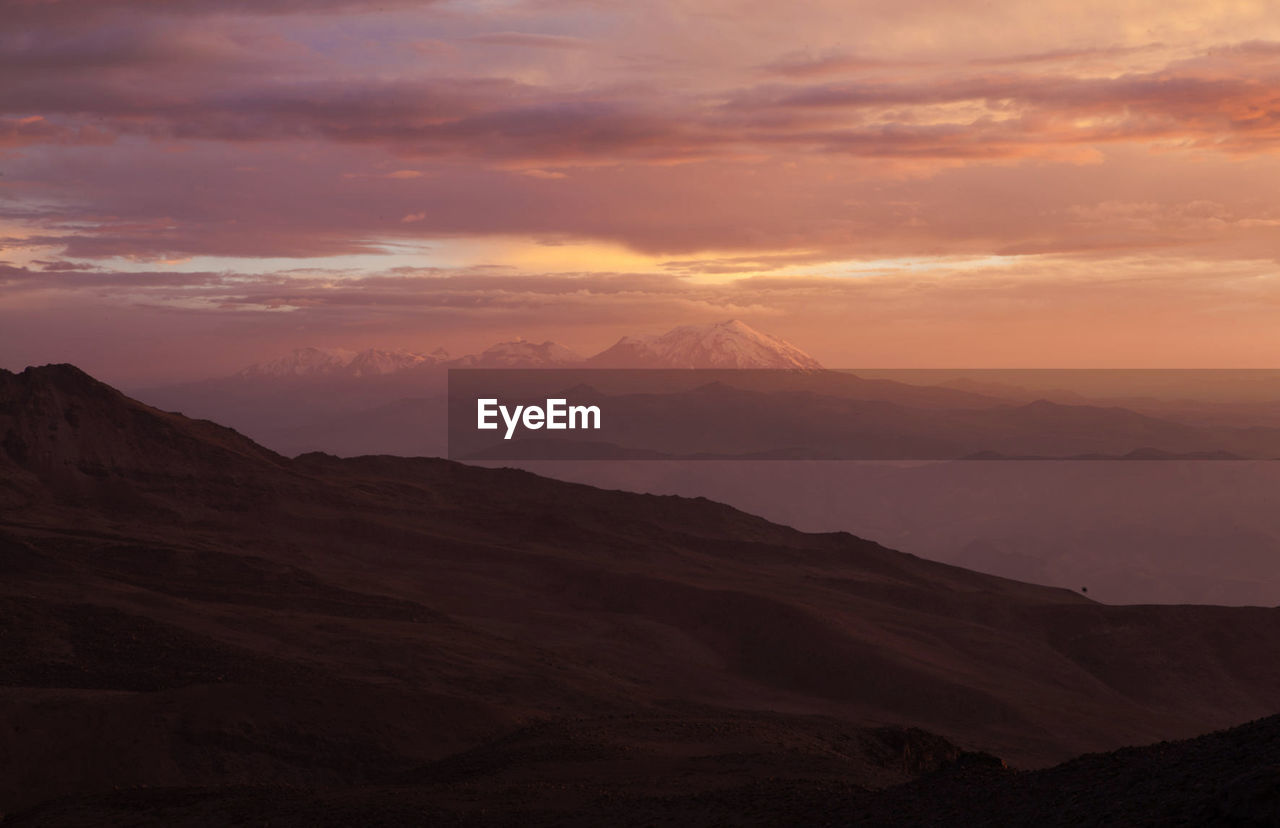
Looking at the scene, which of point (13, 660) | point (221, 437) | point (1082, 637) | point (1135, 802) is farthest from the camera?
point (221, 437)

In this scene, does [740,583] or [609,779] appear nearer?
[609,779]

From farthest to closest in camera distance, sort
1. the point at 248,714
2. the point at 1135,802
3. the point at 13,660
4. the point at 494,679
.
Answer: the point at 494,679, the point at 13,660, the point at 248,714, the point at 1135,802

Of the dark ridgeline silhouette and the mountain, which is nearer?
the mountain

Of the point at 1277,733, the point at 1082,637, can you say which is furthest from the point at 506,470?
the point at 1277,733

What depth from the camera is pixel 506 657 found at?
5281cm

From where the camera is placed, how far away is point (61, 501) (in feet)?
246

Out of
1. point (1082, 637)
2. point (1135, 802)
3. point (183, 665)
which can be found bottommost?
point (1082, 637)

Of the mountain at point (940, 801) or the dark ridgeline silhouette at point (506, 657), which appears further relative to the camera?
the dark ridgeline silhouette at point (506, 657)

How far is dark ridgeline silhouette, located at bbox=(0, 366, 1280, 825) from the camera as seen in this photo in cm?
2455

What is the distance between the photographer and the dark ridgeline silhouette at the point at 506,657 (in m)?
24.5

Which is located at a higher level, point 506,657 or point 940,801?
point 940,801

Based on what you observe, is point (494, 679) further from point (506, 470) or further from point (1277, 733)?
point (506, 470)

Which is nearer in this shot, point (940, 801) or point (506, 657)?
point (940, 801)

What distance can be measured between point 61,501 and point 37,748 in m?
48.4
